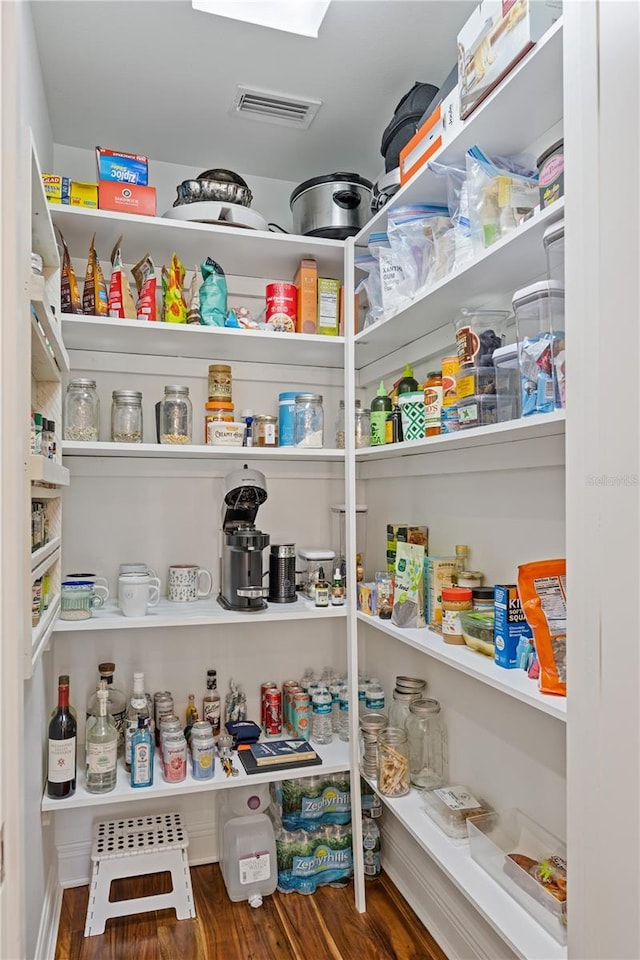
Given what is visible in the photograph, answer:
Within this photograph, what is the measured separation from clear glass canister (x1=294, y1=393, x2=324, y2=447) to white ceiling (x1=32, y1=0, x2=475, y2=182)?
2.94 ft

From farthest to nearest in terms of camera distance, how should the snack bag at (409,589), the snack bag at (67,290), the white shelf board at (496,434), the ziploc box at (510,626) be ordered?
1. the snack bag at (67,290)
2. the snack bag at (409,589)
3. the ziploc box at (510,626)
4. the white shelf board at (496,434)

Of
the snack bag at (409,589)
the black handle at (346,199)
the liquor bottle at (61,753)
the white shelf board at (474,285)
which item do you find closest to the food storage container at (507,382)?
the white shelf board at (474,285)

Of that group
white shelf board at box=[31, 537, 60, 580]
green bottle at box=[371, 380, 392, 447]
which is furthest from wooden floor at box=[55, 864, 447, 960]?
green bottle at box=[371, 380, 392, 447]

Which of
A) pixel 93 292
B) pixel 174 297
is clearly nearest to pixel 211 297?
pixel 174 297

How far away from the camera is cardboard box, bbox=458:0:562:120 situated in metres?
1.17

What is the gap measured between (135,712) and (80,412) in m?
0.99

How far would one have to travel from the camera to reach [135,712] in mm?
2125

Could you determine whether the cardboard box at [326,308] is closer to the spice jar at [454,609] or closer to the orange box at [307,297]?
the orange box at [307,297]

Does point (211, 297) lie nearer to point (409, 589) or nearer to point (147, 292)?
point (147, 292)

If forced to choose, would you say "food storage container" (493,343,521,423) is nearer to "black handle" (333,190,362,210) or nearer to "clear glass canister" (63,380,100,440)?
"black handle" (333,190,362,210)

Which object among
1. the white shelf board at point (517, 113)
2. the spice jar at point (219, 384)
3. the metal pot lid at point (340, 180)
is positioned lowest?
the spice jar at point (219, 384)

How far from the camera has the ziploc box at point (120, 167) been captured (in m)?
1.95

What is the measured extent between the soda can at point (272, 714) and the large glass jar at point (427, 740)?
1.72 feet

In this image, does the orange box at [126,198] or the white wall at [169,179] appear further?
the white wall at [169,179]
